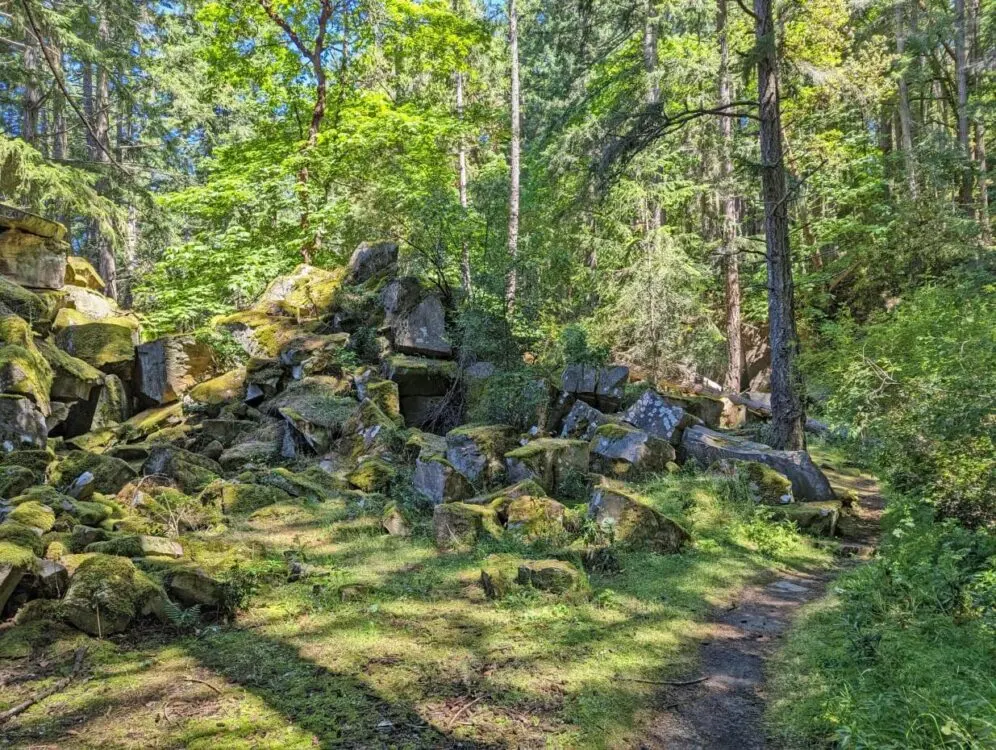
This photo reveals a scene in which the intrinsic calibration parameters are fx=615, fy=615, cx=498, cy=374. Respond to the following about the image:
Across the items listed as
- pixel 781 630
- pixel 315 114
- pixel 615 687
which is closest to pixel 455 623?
pixel 615 687

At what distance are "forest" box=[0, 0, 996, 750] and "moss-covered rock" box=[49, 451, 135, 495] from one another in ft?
0.17

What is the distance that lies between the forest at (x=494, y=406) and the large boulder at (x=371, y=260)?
94 millimetres

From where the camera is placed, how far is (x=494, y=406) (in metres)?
10.8

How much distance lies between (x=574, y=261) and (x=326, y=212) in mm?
7252

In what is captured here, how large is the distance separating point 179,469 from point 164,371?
495 cm

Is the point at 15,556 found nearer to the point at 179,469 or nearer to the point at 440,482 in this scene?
the point at 179,469

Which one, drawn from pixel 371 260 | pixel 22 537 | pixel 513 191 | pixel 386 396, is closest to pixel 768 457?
pixel 386 396

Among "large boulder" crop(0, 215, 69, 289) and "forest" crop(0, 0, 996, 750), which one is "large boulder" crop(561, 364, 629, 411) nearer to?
"forest" crop(0, 0, 996, 750)

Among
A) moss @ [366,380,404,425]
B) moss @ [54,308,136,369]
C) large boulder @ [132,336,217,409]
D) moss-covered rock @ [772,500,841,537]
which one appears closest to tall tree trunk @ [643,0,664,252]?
moss @ [366,380,404,425]

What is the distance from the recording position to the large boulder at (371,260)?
14844mm

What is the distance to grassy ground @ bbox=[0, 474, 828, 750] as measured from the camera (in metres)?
3.52

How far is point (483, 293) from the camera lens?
12.6m

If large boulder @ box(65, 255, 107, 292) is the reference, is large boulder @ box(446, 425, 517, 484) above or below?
below

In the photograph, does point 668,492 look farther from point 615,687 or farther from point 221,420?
point 221,420
